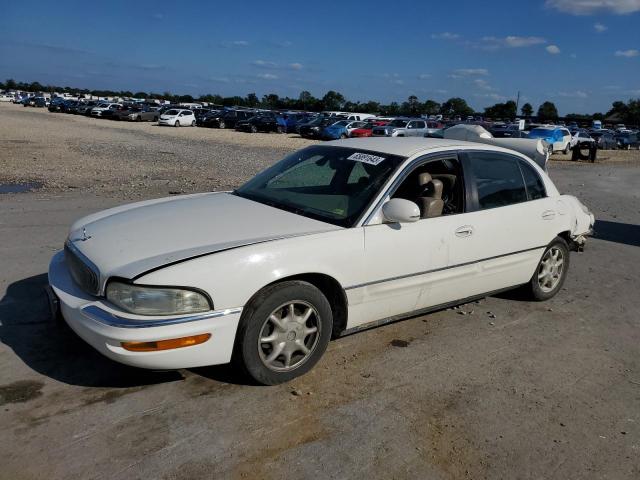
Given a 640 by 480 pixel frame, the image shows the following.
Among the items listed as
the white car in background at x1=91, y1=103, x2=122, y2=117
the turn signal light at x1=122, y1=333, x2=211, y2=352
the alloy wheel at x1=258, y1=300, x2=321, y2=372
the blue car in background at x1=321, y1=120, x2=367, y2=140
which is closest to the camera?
the turn signal light at x1=122, y1=333, x2=211, y2=352

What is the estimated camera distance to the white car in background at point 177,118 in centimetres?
4309

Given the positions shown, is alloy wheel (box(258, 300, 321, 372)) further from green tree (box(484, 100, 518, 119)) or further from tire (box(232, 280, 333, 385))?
green tree (box(484, 100, 518, 119))

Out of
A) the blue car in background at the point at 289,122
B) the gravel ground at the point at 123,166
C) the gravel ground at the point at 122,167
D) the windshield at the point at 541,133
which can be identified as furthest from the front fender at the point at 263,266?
the blue car in background at the point at 289,122

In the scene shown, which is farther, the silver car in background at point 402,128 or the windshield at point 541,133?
the silver car in background at point 402,128

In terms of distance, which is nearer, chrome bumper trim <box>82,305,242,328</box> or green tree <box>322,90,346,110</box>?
chrome bumper trim <box>82,305,242,328</box>

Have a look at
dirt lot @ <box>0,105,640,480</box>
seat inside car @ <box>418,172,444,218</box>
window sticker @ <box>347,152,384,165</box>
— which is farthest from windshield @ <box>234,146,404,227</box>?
dirt lot @ <box>0,105,640,480</box>

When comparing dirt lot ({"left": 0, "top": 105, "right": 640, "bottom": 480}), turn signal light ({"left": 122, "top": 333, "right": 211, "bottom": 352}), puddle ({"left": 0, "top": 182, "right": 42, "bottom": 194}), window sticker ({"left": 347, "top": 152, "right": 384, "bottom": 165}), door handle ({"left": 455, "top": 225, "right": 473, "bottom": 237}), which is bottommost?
dirt lot ({"left": 0, "top": 105, "right": 640, "bottom": 480})

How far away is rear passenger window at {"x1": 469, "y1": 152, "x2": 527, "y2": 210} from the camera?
4723mm

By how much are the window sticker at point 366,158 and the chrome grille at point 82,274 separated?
7.02ft

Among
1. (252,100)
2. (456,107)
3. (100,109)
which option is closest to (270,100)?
(252,100)

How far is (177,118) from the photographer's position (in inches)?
1709

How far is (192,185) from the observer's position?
12070mm

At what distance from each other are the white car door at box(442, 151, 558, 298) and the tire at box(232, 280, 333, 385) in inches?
50.3

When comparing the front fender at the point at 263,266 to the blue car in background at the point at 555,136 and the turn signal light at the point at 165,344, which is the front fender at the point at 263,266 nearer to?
the turn signal light at the point at 165,344
